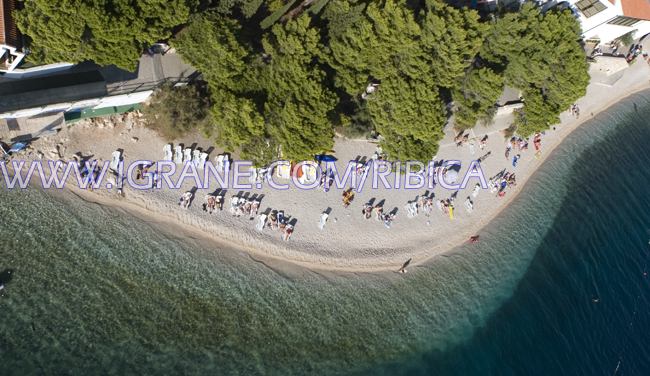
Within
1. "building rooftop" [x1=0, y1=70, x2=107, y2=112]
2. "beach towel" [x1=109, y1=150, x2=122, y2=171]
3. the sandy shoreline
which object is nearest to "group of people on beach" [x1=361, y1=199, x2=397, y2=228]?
the sandy shoreline

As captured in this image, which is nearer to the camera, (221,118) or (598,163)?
(221,118)

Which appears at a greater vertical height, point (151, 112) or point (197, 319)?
point (151, 112)

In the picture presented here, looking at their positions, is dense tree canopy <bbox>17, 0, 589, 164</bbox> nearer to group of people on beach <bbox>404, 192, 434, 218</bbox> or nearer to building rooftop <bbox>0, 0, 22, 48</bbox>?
building rooftop <bbox>0, 0, 22, 48</bbox>

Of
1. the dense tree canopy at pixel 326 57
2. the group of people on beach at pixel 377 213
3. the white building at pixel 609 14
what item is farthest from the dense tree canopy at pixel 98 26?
the white building at pixel 609 14

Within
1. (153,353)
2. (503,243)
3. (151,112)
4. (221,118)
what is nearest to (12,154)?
(151,112)

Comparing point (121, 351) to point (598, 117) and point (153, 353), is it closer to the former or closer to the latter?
point (153, 353)

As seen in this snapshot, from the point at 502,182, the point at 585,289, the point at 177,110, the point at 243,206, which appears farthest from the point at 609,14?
the point at 177,110
